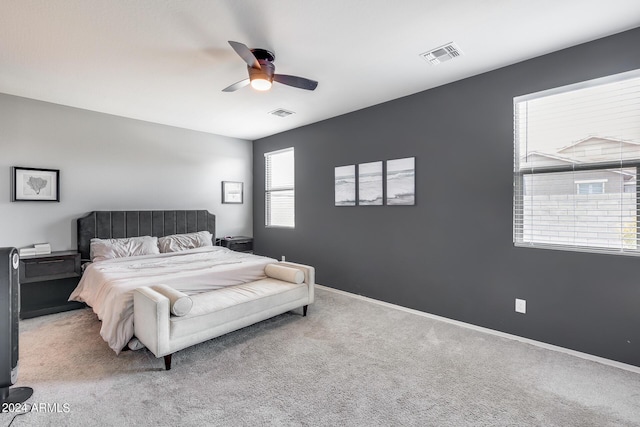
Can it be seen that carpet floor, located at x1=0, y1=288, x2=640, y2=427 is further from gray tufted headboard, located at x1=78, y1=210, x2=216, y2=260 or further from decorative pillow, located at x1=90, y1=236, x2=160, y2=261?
gray tufted headboard, located at x1=78, y1=210, x2=216, y2=260

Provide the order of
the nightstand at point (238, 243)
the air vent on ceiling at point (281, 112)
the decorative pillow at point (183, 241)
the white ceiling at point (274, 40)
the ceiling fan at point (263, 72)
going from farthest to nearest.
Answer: the nightstand at point (238, 243)
the decorative pillow at point (183, 241)
the air vent on ceiling at point (281, 112)
the ceiling fan at point (263, 72)
the white ceiling at point (274, 40)

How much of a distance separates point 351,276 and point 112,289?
9.71ft

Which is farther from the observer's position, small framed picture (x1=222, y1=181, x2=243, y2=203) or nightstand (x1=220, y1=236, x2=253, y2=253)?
small framed picture (x1=222, y1=181, x2=243, y2=203)

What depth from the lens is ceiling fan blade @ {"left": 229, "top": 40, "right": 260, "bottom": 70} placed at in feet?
7.32

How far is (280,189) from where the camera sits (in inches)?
225

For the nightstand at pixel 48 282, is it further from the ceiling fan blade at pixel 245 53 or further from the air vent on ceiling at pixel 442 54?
the air vent on ceiling at pixel 442 54

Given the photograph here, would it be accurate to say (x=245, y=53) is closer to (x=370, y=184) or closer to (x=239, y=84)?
(x=239, y=84)

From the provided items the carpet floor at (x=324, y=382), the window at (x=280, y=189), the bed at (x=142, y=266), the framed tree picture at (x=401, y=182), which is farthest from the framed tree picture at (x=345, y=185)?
the carpet floor at (x=324, y=382)

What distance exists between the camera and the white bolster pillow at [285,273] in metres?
3.52

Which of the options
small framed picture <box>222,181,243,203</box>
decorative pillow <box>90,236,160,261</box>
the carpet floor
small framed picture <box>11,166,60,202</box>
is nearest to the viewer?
the carpet floor

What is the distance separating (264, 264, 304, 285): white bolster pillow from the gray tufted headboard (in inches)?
87.3

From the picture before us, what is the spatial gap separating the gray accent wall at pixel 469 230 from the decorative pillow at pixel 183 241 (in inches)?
73.8

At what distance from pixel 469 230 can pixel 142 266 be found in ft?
12.5

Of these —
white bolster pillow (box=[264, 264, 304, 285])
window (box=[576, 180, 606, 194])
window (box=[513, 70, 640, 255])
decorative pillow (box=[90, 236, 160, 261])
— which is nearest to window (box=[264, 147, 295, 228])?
white bolster pillow (box=[264, 264, 304, 285])
